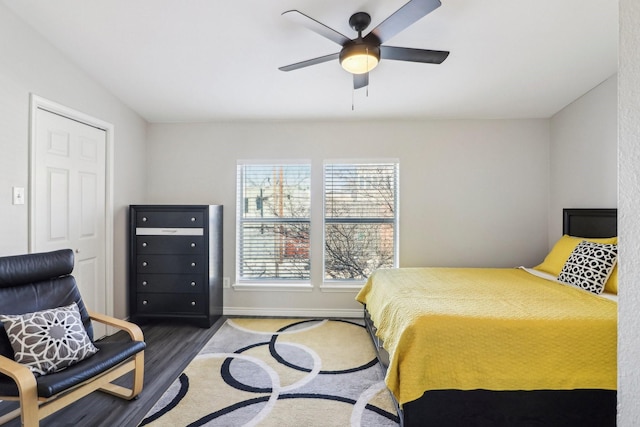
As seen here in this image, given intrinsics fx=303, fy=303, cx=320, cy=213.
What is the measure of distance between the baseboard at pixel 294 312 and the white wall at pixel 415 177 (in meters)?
0.01

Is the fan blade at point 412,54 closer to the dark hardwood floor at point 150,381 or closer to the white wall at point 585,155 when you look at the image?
the white wall at point 585,155

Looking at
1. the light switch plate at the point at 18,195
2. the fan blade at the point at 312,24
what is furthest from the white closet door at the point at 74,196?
the fan blade at the point at 312,24

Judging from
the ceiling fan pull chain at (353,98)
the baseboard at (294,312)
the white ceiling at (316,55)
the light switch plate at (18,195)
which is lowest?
the baseboard at (294,312)

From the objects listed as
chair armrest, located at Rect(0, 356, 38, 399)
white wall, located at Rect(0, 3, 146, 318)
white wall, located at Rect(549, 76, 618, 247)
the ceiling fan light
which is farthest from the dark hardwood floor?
white wall, located at Rect(549, 76, 618, 247)

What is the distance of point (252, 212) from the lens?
3.76m

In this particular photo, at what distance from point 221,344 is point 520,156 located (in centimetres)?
383

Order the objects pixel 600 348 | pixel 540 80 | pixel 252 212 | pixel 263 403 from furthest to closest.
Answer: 1. pixel 252 212
2. pixel 540 80
3. pixel 263 403
4. pixel 600 348

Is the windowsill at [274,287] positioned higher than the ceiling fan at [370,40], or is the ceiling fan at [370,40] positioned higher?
the ceiling fan at [370,40]

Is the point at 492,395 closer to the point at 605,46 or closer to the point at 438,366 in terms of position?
the point at 438,366

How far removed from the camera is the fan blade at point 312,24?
1.58 m

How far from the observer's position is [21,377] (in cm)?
147

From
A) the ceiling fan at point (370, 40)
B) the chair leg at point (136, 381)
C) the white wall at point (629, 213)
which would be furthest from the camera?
the chair leg at point (136, 381)

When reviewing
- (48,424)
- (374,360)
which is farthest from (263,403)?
(48,424)

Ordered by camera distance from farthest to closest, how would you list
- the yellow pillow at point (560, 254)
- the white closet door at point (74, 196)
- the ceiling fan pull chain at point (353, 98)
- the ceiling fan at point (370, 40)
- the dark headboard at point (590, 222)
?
the ceiling fan pull chain at point (353, 98), the yellow pillow at point (560, 254), the dark headboard at point (590, 222), the white closet door at point (74, 196), the ceiling fan at point (370, 40)
